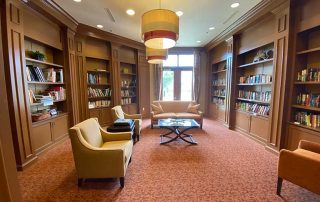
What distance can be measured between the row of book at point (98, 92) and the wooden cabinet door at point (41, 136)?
5.86 feet

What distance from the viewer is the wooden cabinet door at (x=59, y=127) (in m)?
3.83

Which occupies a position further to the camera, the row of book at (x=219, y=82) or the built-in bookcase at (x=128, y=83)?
the built-in bookcase at (x=128, y=83)

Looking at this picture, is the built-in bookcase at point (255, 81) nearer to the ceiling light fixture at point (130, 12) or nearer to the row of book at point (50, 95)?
the ceiling light fixture at point (130, 12)

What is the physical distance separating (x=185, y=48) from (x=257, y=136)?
4.71 metres

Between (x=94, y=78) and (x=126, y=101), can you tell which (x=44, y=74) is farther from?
(x=126, y=101)

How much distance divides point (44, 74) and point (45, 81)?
22 centimetres

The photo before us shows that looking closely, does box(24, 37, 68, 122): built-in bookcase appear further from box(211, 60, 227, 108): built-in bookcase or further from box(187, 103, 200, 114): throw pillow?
box(211, 60, 227, 108): built-in bookcase

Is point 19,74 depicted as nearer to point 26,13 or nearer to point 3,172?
point 26,13

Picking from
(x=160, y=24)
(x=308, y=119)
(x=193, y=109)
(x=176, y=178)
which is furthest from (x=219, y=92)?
(x=160, y=24)

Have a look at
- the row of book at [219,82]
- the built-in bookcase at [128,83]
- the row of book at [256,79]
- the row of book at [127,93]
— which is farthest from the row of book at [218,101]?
the row of book at [127,93]

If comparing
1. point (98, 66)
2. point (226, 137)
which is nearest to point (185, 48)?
point (98, 66)

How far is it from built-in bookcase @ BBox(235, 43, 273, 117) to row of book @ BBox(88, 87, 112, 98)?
4240 mm

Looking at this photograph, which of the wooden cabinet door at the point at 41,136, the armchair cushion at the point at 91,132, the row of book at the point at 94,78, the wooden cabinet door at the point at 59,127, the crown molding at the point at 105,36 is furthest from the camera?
the row of book at the point at 94,78

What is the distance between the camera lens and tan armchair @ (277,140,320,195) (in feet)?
5.90
